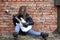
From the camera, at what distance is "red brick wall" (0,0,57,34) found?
23.9ft

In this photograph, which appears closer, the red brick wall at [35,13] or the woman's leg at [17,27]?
the woman's leg at [17,27]

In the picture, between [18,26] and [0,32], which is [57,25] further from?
[0,32]

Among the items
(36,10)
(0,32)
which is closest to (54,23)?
(36,10)

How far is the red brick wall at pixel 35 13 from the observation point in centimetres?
730

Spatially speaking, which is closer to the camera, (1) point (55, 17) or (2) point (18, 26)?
(2) point (18, 26)

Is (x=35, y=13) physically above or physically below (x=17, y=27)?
above

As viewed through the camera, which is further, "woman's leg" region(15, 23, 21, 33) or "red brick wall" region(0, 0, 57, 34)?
"red brick wall" region(0, 0, 57, 34)

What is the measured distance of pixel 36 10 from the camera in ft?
24.0

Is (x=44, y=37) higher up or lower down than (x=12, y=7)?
lower down

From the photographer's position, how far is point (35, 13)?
7.31m

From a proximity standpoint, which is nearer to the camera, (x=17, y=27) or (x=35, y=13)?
(x=17, y=27)

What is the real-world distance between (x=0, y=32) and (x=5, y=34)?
0.18 m

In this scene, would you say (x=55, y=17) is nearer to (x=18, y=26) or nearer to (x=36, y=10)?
(x=36, y=10)

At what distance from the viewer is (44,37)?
6445mm
